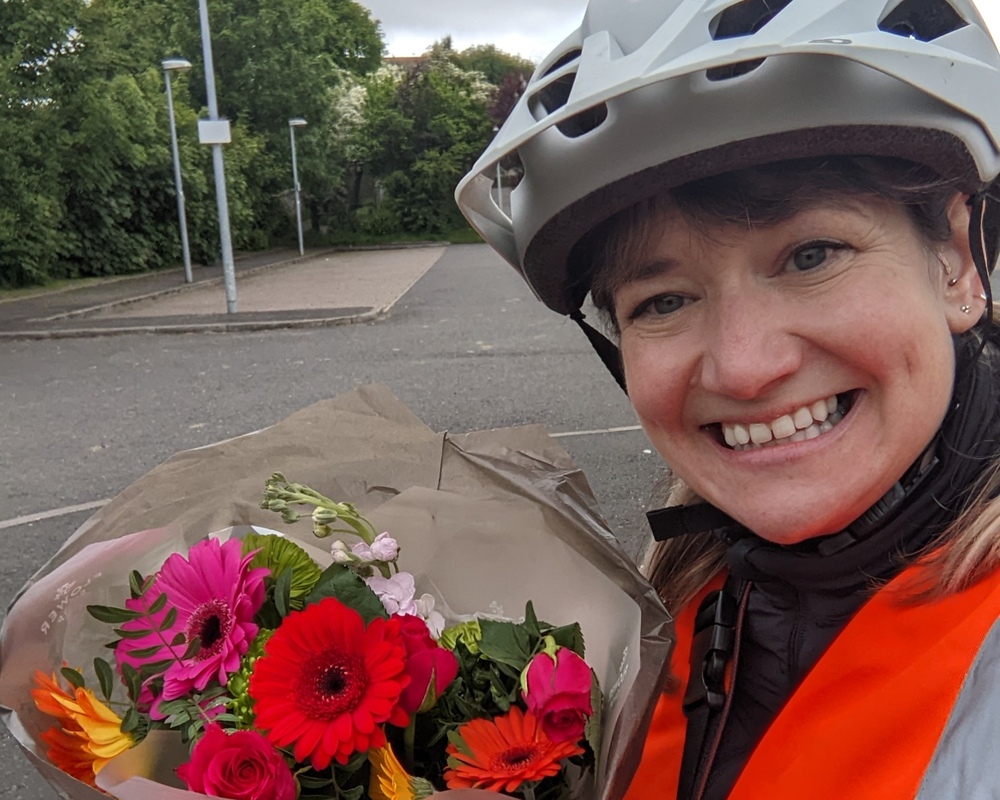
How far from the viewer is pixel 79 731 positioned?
3.36 ft

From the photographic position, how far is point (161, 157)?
2233 cm

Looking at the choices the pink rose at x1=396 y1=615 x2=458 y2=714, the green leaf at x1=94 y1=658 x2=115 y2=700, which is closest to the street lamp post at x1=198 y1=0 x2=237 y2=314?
the green leaf at x1=94 y1=658 x2=115 y2=700

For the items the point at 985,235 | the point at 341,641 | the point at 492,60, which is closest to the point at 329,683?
the point at 341,641

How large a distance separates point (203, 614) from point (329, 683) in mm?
190

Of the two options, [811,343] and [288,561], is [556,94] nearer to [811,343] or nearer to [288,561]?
[811,343]

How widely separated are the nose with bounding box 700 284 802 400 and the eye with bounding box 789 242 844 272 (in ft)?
0.19

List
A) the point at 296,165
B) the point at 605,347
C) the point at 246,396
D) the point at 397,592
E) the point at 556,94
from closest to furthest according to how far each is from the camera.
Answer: the point at 397,592 < the point at 556,94 < the point at 605,347 < the point at 246,396 < the point at 296,165

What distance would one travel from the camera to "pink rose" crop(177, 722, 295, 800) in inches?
34.1

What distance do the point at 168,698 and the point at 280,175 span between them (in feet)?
123

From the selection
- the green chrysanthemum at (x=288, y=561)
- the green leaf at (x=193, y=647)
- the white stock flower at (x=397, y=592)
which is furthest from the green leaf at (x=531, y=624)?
the green leaf at (x=193, y=647)

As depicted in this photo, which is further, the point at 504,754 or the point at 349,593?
the point at 349,593

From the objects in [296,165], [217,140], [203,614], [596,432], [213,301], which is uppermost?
[203,614]

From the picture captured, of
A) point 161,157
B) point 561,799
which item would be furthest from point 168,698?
point 161,157

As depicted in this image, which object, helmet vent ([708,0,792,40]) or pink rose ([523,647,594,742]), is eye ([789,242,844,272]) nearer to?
helmet vent ([708,0,792,40])
